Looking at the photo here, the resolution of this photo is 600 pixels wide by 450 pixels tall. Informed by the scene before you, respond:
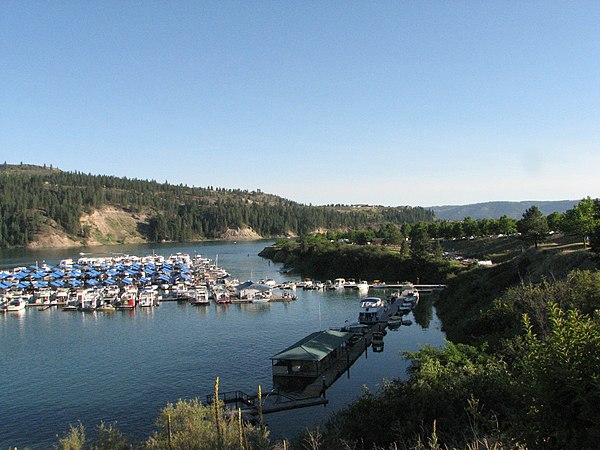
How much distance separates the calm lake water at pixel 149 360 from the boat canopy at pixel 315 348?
5.39ft

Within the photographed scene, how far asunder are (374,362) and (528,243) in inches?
1779

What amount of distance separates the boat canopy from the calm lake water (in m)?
1.64

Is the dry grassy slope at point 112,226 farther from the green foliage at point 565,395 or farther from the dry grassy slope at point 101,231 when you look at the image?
the green foliage at point 565,395

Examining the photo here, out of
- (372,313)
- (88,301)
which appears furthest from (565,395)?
(88,301)

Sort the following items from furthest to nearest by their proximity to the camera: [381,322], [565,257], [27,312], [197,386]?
[27,312]
[381,322]
[565,257]
[197,386]

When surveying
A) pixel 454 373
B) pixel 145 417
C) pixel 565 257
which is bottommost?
pixel 145 417

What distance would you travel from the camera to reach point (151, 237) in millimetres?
192000

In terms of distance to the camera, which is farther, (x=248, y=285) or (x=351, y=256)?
(x=351, y=256)

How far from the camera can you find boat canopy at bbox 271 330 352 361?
29.8 m

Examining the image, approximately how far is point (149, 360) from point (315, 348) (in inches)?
448

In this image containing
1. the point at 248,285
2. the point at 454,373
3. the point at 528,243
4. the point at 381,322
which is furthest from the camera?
the point at 528,243

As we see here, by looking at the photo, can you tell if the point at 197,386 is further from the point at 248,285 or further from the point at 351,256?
the point at 351,256

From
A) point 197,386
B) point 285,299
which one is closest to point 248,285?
point 285,299

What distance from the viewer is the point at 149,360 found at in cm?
3406
